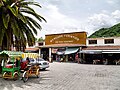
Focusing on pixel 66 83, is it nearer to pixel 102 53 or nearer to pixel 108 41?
pixel 102 53

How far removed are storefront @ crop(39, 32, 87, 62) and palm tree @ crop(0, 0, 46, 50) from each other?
71.7 feet

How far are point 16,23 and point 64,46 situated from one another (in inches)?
995

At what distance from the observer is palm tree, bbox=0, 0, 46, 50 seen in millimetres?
15398

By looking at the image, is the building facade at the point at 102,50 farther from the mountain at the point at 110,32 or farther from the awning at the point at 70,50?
the mountain at the point at 110,32

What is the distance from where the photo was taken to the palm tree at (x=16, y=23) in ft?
50.5

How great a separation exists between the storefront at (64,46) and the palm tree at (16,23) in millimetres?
21846

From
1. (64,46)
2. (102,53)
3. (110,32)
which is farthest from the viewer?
(110,32)

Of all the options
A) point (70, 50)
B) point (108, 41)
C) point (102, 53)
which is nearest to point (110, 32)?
point (108, 41)

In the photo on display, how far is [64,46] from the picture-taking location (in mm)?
40594

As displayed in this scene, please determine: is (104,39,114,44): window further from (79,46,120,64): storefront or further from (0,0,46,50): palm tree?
(0,0,46,50): palm tree

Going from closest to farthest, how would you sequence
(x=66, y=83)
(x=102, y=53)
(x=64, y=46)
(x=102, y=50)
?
(x=66, y=83)
(x=102, y=50)
(x=102, y=53)
(x=64, y=46)

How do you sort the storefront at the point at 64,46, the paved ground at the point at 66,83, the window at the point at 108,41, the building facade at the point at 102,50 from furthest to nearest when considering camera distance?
the storefront at the point at 64,46
the window at the point at 108,41
the building facade at the point at 102,50
the paved ground at the point at 66,83

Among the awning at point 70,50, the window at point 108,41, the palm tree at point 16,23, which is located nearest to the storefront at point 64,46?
the awning at point 70,50

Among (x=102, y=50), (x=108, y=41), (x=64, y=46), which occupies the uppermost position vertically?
(x=108, y=41)
